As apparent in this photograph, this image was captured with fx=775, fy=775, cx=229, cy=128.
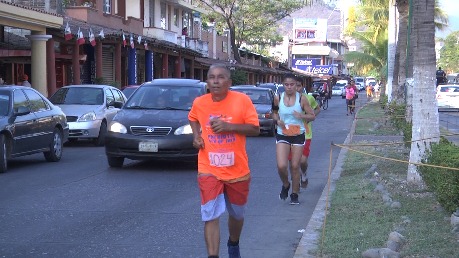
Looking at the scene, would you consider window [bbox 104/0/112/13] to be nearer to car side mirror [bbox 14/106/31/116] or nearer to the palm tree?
car side mirror [bbox 14/106/31/116]

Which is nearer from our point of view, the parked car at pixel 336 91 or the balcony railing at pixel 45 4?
the balcony railing at pixel 45 4

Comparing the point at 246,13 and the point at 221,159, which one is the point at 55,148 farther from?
the point at 246,13

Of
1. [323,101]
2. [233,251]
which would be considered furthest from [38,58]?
[323,101]

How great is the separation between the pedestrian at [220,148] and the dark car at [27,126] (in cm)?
772

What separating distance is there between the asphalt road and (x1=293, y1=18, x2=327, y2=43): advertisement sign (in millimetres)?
106258

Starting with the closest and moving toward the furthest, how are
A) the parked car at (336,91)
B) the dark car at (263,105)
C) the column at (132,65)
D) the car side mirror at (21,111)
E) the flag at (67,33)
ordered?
the car side mirror at (21,111) → the dark car at (263,105) → the flag at (67,33) → the column at (132,65) → the parked car at (336,91)

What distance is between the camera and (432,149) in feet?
31.9

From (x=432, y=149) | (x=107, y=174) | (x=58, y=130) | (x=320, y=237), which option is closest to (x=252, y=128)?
(x=320, y=237)

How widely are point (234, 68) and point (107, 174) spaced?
123ft

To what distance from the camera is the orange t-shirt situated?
6246mm

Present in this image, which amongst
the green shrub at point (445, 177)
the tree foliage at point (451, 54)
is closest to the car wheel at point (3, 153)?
the green shrub at point (445, 177)

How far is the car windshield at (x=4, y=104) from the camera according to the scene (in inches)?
540

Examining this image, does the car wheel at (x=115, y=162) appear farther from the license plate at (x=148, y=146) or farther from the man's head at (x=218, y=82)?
the man's head at (x=218, y=82)

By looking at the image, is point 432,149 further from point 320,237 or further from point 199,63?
point 199,63
